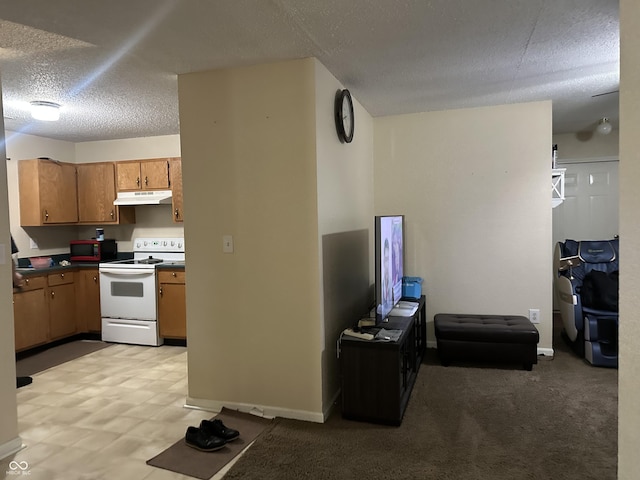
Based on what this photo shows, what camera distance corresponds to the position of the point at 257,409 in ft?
9.66

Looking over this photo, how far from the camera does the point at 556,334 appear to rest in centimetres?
464

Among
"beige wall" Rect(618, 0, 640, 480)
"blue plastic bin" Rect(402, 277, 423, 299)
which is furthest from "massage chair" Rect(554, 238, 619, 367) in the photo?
"beige wall" Rect(618, 0, 640, 480)

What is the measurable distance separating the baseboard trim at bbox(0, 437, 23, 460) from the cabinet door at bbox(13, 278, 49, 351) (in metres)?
2.00

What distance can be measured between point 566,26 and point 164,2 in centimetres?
206

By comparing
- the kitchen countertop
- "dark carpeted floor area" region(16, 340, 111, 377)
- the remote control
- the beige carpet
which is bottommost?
the beige carpet

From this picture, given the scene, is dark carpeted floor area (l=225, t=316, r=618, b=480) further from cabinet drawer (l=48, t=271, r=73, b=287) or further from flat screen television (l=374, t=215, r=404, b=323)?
cabinet drawer (l=48, t=271, r=73, b=287)

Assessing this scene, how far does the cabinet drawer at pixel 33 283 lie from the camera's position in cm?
433

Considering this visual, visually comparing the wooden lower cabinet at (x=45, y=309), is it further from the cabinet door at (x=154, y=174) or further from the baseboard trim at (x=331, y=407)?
the baseboard trim at (x=331, y=407)

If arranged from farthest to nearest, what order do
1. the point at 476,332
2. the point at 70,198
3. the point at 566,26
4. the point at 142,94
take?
the point at 70,198, the point at 476,332, the point at 142,94, the point at 566,26

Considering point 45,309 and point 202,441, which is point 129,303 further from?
point 202,441

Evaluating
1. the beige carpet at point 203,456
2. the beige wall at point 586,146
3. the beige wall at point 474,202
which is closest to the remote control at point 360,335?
the beige carpet at point 203,456

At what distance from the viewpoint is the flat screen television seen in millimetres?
2818

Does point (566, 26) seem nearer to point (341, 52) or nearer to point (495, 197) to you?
point (341, 52)

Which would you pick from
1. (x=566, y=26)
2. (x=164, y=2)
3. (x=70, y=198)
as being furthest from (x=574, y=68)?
(x=70, y=198)
